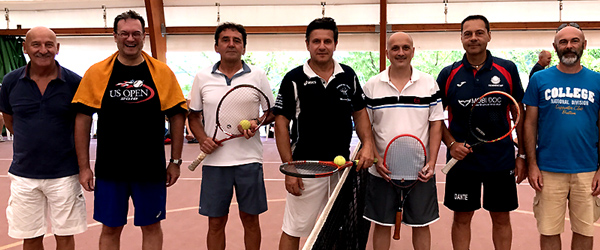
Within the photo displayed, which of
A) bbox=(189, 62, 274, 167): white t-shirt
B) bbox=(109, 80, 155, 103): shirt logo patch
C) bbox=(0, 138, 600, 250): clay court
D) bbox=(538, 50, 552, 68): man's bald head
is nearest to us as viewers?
bbox=(109, 80, 155, 103): shirt logo patch

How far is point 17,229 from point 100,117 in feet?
Answer: 3.07

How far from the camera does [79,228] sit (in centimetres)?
274

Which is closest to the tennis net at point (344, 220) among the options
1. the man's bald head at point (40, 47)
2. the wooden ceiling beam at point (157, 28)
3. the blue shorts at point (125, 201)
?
the blue shorts at point (125, 201)

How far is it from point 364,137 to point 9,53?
11781 millimetres

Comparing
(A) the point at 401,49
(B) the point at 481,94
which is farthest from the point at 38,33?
(B) the point at 481,94

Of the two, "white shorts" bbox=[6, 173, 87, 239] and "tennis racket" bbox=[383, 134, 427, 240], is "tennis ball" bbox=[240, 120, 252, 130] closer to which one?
"tennis racket" bbox=[383, 134, 427, 240]

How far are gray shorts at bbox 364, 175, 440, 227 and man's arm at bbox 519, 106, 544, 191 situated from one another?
1.93 ft

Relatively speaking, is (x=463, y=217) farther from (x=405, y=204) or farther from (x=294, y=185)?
(x=294, y=185)

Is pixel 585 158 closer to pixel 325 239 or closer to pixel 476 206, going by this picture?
pixel 476 206

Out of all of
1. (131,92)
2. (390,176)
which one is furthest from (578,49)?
Answer: (131,92)

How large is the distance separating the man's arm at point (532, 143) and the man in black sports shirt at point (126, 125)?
2133mm

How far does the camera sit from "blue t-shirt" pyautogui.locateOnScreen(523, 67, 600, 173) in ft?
8.45

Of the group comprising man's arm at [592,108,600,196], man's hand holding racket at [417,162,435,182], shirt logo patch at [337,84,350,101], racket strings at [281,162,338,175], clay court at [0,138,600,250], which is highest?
shirt logo patch at [337,84,350,101]

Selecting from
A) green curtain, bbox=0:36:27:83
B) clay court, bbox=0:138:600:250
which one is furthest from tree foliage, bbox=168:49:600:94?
clay court, bbox=0:138:600:250
